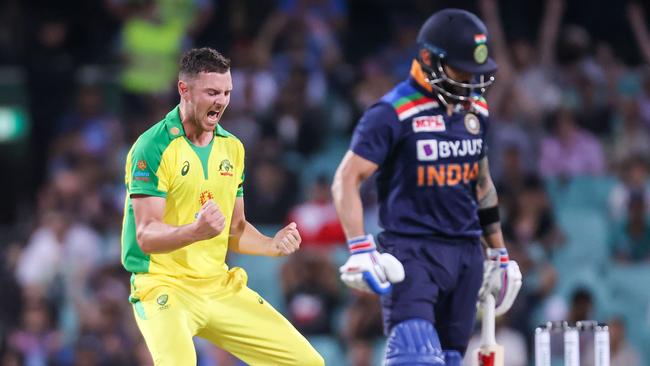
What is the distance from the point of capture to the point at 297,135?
39.1 ft

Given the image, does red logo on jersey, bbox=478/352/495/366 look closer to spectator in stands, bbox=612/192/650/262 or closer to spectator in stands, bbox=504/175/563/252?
spectator in stands, bbox=504/175/563/252

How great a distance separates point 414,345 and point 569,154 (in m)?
6.02

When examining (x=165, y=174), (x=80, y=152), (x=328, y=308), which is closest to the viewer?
(x=165, y=174)

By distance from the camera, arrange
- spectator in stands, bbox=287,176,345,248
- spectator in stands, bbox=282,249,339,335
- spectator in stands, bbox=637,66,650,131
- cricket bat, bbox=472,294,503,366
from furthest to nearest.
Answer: spectator in stands, bbox=637,66,650,131
spectator in stands, bbox=287,176,345,248
spectator in stands, bbox=282,249,339,335
cricket bat, bbox=472,294,503,366

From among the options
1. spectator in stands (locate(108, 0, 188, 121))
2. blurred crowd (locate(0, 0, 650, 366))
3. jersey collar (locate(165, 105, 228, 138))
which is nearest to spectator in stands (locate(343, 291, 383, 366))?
blurred crowd (locate(0, 0, 650, 366))

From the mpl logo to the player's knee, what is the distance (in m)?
0.89

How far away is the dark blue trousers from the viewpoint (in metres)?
6.11

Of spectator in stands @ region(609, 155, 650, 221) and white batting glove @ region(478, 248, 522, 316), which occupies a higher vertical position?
spectator in stands @ region(609, 155, 650, 221)

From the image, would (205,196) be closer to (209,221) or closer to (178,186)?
(178,186)

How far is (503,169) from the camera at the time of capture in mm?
11211

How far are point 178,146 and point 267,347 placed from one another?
1.01 meters

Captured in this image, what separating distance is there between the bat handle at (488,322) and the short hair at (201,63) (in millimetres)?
1720

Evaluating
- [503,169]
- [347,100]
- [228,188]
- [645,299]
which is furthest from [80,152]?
[228,188]

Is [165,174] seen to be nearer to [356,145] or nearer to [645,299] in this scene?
[356,145]
